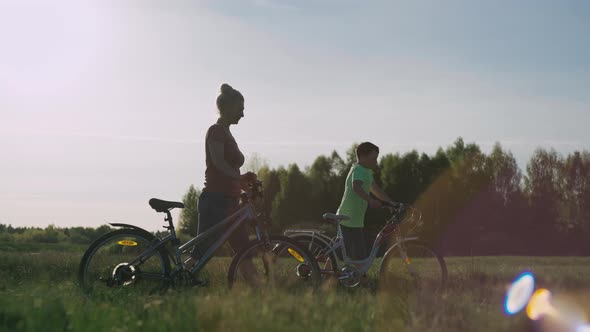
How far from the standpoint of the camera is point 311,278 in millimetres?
7754

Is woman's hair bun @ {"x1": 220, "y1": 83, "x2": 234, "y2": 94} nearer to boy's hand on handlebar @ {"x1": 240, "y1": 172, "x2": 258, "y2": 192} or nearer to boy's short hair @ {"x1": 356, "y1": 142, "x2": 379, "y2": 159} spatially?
boy's hand on handlebar @ {"x1": 240, "y1": 172, "x2": 258, "y2": 192}

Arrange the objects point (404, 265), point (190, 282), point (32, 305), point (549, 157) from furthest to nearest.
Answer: point (549, 157)
point (404, 265)
point (190, 282)
point (32, 305)

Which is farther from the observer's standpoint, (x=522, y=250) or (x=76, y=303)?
(x=522, y=250)

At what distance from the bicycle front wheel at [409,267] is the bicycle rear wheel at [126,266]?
9.76ft

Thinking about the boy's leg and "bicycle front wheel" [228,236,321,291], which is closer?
"bicycle front wheel" [228,236,321,291]

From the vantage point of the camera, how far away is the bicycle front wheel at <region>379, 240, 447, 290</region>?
888cm

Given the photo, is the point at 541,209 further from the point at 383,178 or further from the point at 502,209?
the point at 383,178

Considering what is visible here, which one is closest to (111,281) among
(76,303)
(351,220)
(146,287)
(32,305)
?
(146,287)

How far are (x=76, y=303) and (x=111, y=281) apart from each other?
154cm

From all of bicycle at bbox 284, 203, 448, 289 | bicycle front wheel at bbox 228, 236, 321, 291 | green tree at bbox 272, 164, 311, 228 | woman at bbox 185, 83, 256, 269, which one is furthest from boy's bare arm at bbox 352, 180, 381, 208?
green tree at bbox 272, 164, 311, 228

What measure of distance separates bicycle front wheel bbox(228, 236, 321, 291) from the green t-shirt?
1410 mm

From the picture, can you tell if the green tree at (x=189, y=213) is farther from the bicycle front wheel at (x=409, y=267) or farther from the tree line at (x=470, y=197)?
the bicycle front wheel at (x=409, y=267)

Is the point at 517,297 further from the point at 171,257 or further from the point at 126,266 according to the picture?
the point at 126,266

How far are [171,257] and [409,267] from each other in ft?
10.4
